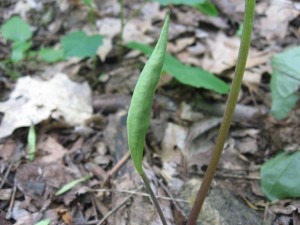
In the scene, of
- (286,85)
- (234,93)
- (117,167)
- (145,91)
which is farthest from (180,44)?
(145,91)

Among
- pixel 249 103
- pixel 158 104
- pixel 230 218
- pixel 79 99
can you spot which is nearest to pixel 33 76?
pixel 79 99

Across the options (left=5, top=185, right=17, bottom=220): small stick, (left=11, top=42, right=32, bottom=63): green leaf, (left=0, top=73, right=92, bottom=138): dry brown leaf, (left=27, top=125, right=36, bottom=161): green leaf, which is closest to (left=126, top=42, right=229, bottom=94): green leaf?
(left=0, top=73, right=92, bottom=138): dry brown leaf

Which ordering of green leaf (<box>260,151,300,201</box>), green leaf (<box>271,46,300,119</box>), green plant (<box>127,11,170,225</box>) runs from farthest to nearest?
green leaf (<box>271,46,300,119</box>)
green leaf (<box>260,151,300,201</box>)
green plant (<box>127,11,170,225</box>)

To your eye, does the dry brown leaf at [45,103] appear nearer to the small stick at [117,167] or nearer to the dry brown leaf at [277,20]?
the small stick at [117,167]

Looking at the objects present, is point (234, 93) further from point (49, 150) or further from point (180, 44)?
point (180, 44)

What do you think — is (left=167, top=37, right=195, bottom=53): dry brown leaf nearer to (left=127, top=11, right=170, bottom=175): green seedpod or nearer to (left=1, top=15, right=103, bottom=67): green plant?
(left=1, top=15, right=103, bottom=67): green plant

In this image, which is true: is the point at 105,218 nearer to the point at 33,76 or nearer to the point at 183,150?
the point at 183,150
